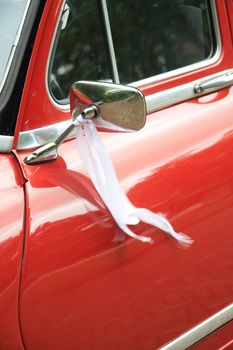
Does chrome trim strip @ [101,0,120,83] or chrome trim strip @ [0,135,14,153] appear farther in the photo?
chrome trim strip @ [101,0,120,83]

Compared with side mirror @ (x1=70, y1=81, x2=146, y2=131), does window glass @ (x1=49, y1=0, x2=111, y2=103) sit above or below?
above

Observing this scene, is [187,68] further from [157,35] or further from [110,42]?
[110,42]

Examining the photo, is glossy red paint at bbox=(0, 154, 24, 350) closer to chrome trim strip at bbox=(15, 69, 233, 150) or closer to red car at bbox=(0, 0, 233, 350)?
red car at bbox=(0, 0, 233, 350)

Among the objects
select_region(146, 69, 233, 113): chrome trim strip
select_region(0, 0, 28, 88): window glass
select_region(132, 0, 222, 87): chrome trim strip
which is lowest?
select_region(146, 69, 233, 113): chrome trim strip

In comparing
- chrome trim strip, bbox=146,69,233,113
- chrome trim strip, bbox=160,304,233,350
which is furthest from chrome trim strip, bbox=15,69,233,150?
chrome trim strip, bbox=160,304,233,350

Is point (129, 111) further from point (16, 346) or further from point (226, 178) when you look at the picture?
point (16, 346)

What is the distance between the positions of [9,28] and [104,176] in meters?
0.47

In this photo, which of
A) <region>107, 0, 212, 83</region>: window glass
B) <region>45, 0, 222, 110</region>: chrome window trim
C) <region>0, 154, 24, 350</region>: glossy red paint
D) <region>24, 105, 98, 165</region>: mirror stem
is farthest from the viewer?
<region>107, 0, 212, 83</region>: window glass

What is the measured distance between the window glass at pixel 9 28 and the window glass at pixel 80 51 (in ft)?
0.39

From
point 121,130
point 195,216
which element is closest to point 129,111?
point 121,130

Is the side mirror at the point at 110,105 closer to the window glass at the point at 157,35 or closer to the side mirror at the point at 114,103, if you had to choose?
the side mirror at the point at 114,103

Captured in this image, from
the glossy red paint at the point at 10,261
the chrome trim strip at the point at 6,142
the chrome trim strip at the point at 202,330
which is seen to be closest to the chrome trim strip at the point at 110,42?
the chrome trim strip at the point at 6,142

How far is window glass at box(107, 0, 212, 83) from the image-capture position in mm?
1906

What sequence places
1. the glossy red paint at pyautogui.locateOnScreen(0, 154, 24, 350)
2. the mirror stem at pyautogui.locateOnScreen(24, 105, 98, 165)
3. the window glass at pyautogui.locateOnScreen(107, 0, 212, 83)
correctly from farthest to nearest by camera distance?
1. the window glass at pyautogui.locateOnScreen(107, 0, 212, 83)
2. the mirror stem at pyautogui.locateOnScreen(24, 105, 98, 165)
3. the glossy red paint at pyautogui.locateOnScreen(0, 154, 24, 350)
